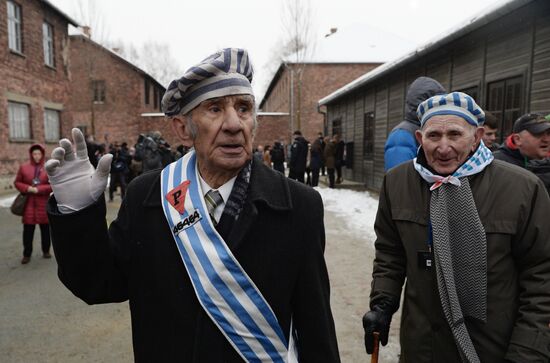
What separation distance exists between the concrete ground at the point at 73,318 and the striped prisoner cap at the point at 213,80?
8.48ft

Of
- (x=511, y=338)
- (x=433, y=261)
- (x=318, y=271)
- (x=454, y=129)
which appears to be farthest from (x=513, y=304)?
(x=318, y=271)

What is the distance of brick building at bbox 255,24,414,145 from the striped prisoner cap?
92.4 feet

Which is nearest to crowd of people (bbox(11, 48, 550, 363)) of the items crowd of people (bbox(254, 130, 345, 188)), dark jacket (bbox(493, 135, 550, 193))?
dark jacket (bbox(493, 135, 550, 193))

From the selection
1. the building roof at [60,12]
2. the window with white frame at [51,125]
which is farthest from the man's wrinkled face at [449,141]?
the building roof at [60,12]

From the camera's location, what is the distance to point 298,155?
44.7 ft

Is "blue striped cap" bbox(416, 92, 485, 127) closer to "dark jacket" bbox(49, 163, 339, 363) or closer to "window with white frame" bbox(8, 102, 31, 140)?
"dark jacket" bbox(49, 163, 339, 363)

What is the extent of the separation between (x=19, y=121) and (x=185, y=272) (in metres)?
17.2

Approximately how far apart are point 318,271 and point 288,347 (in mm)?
288

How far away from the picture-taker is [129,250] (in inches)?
60.2

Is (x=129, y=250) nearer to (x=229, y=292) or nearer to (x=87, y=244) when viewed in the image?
(x=87, y=244)

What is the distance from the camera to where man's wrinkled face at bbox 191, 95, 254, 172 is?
5.01 ft

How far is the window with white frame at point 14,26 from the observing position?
49.5ft

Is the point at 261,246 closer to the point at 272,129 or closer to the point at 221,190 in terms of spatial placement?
the point at 221,190

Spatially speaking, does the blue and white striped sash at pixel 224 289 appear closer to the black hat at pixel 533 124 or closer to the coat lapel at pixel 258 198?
A: the coat lapel at pixel 258 198
